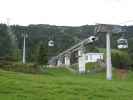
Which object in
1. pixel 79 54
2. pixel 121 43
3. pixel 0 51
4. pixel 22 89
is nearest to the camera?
pixel 22 89

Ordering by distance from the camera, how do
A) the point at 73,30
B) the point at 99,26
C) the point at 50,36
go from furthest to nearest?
the point at 73,30 → the point at 50,36 → the point at 99,26

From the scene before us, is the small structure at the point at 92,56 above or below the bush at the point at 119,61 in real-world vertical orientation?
above

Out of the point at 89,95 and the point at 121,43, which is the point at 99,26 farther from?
the point at 89,95

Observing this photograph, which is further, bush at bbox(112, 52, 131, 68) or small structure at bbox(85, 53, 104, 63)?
small structure at bbox(85, 53, 104, 63)

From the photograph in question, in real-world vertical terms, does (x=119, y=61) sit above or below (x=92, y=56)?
below

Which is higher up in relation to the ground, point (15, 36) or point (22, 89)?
point (15, 36)

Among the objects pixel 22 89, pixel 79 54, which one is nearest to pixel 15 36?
pixel 79 54

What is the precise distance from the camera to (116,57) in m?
61.8

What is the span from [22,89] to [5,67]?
19.7 meters

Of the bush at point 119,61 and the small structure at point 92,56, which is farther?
the small structure at point 92,56

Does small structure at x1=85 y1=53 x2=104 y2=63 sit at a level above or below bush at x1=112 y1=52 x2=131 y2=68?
above

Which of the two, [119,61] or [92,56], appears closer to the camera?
[119,61]

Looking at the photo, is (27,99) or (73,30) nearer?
(27,99)

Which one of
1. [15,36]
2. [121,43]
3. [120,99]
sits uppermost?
[15,36]
